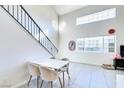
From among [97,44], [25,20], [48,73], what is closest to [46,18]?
[25,20]

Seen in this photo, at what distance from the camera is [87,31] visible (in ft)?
22.3

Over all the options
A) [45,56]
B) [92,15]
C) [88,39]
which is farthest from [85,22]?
[45,56]

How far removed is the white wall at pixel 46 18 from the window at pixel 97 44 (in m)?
1.84

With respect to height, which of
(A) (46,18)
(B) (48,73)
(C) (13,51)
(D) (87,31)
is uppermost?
(A) (46,18)

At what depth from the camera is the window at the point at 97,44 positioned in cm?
587

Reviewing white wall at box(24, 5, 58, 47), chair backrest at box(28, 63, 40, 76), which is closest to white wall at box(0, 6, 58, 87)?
chair backrest at box(28, 63, 40, 76)

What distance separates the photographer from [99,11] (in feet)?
20.4

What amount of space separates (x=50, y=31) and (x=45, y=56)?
3.72 metres

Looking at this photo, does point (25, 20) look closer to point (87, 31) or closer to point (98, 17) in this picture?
point (87, 31)

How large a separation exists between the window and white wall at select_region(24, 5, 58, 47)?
1.84m

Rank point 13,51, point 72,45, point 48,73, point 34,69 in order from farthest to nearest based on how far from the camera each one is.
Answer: point 72,45 < point 34,69 < point 13,51 < point 48,73

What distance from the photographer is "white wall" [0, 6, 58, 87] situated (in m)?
2.63

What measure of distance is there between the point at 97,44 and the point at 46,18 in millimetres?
3407

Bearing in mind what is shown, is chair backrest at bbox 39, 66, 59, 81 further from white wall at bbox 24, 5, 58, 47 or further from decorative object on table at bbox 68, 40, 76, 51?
decorative object on table at bbox 68, 40, 76, 51
